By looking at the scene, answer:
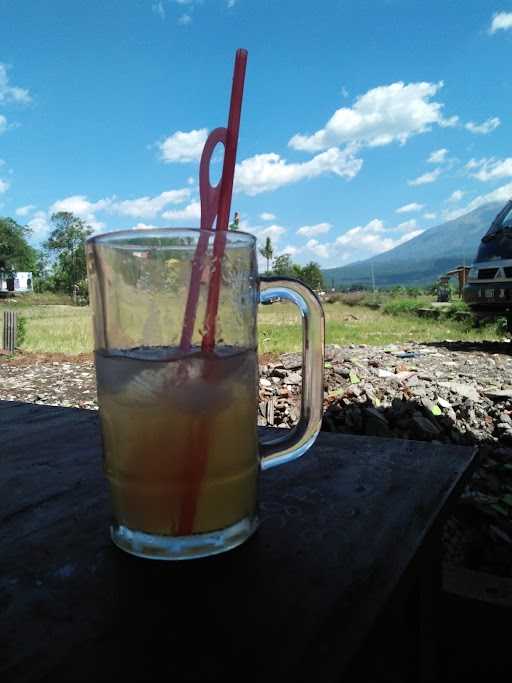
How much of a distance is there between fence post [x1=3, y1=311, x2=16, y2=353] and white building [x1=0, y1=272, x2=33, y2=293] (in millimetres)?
36065

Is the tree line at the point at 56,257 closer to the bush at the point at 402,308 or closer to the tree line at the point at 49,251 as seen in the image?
the tree line at the point at 49,251

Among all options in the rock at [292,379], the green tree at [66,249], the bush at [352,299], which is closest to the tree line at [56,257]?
the green tree at [66,249]

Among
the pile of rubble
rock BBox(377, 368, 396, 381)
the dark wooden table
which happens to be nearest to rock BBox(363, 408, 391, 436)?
the pile of rubble

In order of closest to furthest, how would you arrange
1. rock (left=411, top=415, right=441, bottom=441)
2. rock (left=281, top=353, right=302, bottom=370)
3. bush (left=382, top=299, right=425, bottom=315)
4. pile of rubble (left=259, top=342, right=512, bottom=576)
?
1. pile of rubble (left=259, top=342, right=512, bottom=576)
2. rock (left=411, top=415, right=441, bottom=441)
3. rock (left=281, top=353, right=302, bottom=370)
4. bush (left=382, top=299, right=425, bottom=315)

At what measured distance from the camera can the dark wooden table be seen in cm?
44

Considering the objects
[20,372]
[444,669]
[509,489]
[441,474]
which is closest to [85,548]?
[441,474]

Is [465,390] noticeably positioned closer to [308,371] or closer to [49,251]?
[308,371]

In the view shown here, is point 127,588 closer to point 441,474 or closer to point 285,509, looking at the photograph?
point 285,509

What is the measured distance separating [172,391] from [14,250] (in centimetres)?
5389

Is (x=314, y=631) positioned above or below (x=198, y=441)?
below

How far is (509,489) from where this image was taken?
2756 mm

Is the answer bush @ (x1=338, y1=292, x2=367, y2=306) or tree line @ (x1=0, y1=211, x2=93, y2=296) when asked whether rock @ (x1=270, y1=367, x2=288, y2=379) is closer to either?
bush @ (x1=338, y1=292, x2=367, y2=306)

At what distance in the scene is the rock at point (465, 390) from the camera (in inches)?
153

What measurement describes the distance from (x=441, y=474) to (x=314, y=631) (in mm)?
415
